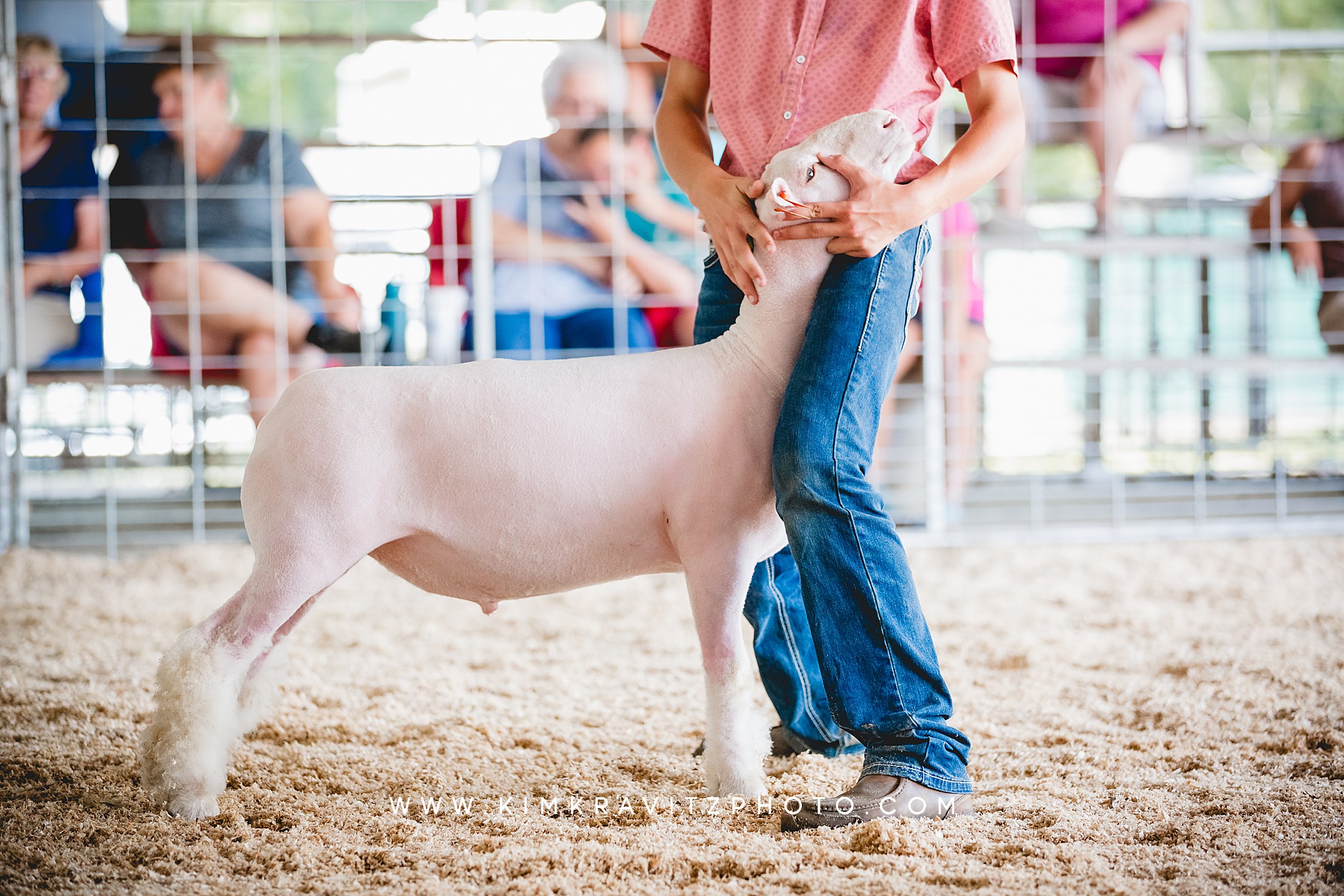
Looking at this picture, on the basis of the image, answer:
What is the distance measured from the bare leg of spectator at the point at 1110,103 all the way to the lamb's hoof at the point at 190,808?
4.04m

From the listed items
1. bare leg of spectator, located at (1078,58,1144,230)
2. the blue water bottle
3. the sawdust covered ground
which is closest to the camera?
the sawdust covered ground

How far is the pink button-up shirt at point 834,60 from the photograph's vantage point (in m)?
1.44

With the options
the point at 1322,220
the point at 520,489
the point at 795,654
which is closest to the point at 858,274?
the point at 520,489

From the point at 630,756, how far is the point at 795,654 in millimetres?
308

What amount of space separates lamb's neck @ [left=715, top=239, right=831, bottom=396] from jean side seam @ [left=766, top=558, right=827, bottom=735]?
0.39 meters

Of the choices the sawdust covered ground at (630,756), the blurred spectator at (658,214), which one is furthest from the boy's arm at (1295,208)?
the blurred spectator at (658,214)

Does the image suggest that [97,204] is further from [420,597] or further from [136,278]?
[420,597]

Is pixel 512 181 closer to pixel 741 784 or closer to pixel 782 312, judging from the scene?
pixel 782 312

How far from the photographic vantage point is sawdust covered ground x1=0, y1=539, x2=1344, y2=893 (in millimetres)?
1210

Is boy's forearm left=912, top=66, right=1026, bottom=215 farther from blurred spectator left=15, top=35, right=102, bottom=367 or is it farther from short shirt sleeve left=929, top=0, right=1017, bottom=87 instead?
blurred spectator left=15, top=35, right=102, bottom=367

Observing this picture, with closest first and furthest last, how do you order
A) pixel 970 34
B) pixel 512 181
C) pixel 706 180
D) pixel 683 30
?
pixel 970 34
pixel 706 180
pixel 683 30
pixel 512 181

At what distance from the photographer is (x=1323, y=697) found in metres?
1.93

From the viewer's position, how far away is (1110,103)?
4445 millimetres

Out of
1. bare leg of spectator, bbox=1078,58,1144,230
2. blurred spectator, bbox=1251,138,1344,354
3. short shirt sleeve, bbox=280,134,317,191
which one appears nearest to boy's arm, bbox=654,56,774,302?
short shirt sleeve, bbox=280,134,317,191
